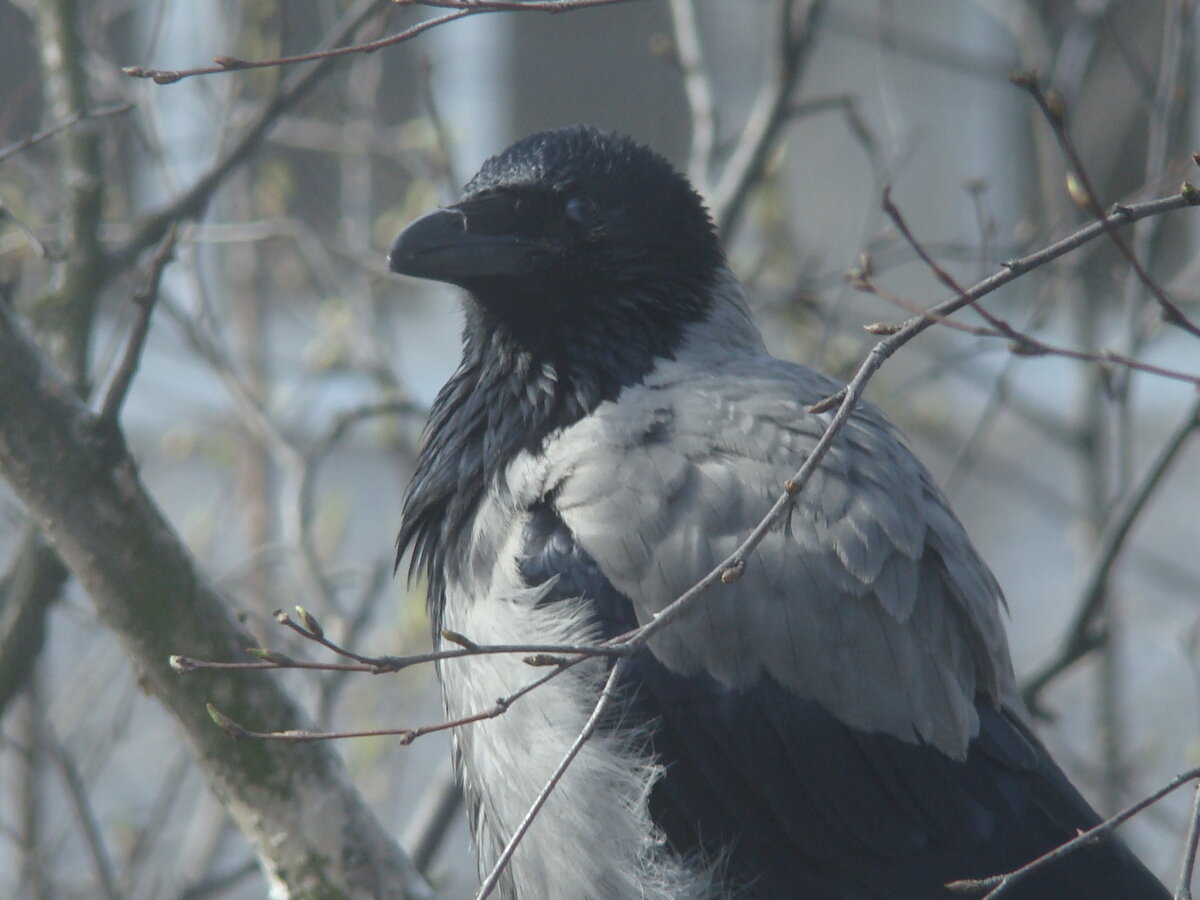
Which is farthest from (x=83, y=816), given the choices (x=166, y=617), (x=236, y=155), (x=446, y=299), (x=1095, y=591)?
(x=446, y=299)

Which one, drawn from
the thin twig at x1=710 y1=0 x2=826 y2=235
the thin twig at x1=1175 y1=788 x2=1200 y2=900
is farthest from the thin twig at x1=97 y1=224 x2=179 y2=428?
the thin twig at x1=710 y1=0 x2=826 y2=235

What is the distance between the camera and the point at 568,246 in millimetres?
3131

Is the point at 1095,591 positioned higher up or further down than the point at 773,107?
further down

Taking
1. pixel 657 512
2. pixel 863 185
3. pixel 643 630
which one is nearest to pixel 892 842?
pixel 657 512

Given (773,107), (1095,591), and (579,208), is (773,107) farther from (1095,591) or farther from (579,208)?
(1095,591)

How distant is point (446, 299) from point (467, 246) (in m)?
6.78

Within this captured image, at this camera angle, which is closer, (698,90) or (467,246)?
(467,246)

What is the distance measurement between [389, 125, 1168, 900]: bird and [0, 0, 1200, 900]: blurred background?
613 mm

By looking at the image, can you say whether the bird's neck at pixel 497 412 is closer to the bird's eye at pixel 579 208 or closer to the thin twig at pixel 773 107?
the bird's eye at pixel 579 208

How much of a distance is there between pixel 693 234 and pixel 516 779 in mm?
1311

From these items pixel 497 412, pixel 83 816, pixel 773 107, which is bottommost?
pixel 83 816

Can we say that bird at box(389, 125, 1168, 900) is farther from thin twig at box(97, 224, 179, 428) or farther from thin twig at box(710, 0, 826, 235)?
thin twig at box(710, 0, 826, 235)

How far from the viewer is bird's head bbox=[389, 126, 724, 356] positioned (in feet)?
10.1

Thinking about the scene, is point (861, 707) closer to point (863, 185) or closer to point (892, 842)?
point (892, 842)
